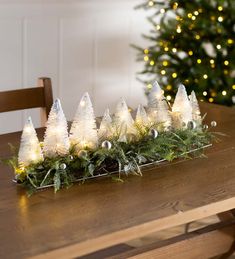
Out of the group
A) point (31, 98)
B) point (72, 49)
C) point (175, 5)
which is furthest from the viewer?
point (72, 49)

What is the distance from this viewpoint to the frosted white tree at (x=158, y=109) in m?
1.96

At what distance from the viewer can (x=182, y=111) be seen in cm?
201

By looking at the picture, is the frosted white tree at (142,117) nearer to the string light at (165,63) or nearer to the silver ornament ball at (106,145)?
the silver ornament ball at (106,145)

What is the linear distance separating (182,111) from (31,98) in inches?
26.0

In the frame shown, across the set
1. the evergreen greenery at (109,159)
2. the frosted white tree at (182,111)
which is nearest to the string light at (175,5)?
the frosted white tree at (182,111)

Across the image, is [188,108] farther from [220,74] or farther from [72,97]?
[72,97]

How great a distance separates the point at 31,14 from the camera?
3.68 meters

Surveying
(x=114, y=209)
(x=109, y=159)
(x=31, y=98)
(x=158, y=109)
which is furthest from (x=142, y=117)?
(x=31, y=98)

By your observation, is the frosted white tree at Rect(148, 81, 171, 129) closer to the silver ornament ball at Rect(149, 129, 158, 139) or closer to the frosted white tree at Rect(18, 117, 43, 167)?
the silver ornament ball at Rect(149, 129, 158, 139)

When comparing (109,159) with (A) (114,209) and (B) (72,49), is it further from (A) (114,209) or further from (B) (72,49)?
(B) (72,49)

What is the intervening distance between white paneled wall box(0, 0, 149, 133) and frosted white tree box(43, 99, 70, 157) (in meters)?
2.00

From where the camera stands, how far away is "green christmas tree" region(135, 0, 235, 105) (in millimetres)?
3750

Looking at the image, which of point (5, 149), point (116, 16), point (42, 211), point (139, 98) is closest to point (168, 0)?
point (116, 16)

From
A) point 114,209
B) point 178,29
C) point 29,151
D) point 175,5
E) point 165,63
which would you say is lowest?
point 114,209
